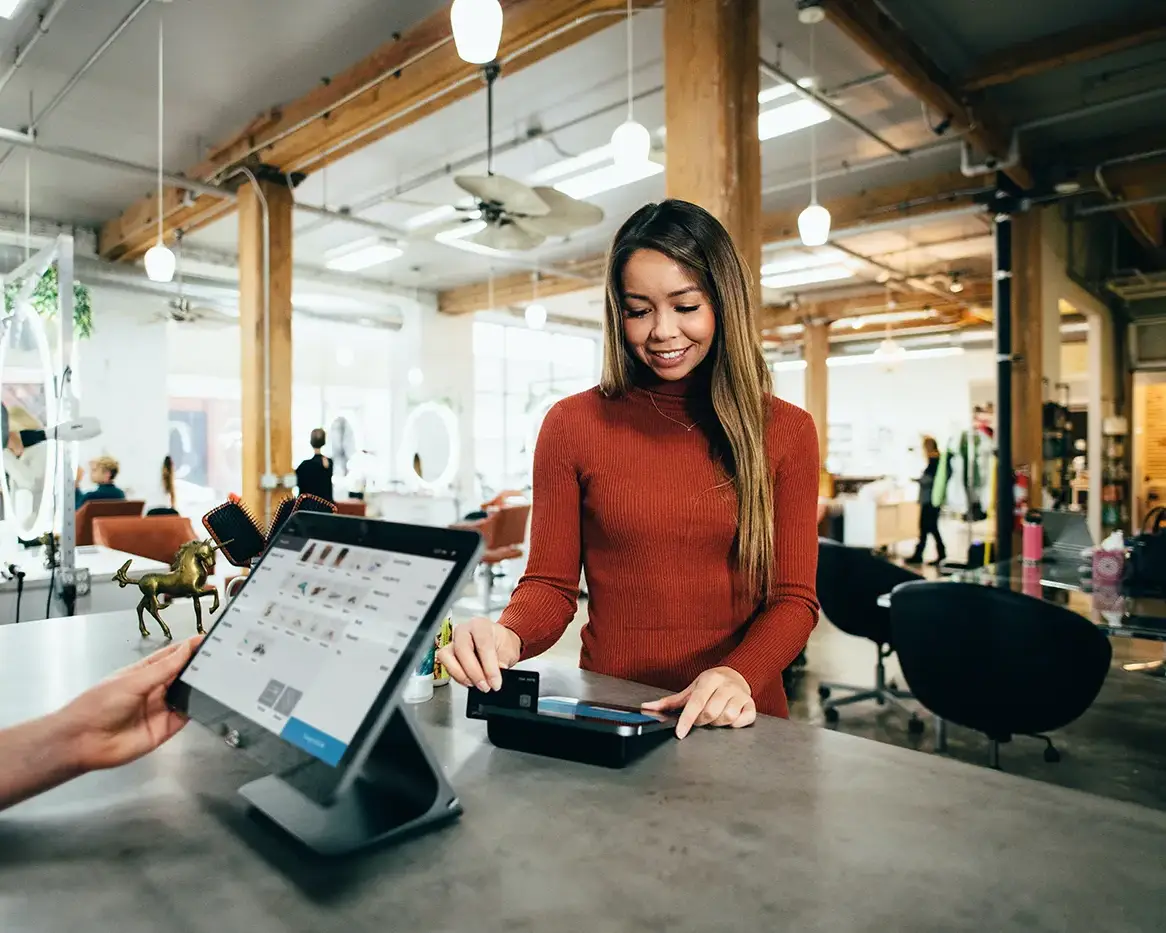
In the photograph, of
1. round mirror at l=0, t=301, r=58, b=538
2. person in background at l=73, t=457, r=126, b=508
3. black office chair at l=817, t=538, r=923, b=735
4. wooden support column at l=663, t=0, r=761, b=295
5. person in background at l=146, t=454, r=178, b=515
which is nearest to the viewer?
round mirror at l=0, t=301, r=58, b=538

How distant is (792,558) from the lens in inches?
50.4

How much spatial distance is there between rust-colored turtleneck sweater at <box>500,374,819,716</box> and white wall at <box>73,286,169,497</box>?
9446 mm

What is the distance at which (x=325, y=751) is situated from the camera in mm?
633

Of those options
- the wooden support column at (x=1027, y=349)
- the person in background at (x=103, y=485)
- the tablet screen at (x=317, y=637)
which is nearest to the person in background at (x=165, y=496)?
the person in background at (x=103, y=485)

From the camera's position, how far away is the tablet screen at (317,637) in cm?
65

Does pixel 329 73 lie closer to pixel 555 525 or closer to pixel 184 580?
pixel 184 580

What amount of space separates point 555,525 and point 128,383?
9733 mm

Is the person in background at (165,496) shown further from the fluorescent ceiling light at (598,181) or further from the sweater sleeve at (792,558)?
the sweater sleeve at (792,558)

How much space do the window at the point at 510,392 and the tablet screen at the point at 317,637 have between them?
13.5 metres

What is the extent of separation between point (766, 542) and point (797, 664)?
12.1 ft

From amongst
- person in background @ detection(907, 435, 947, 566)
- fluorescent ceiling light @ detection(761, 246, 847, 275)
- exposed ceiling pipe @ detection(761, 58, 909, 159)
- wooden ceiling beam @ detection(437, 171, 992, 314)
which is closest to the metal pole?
wooden ceiling beam @ detection(437, 171, 992, 314)

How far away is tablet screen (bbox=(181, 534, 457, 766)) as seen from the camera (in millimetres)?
655

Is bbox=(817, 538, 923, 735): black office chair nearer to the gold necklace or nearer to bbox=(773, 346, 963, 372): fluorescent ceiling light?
the gold necklace

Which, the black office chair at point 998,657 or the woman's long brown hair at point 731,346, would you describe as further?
the black office chair at point 998,657
